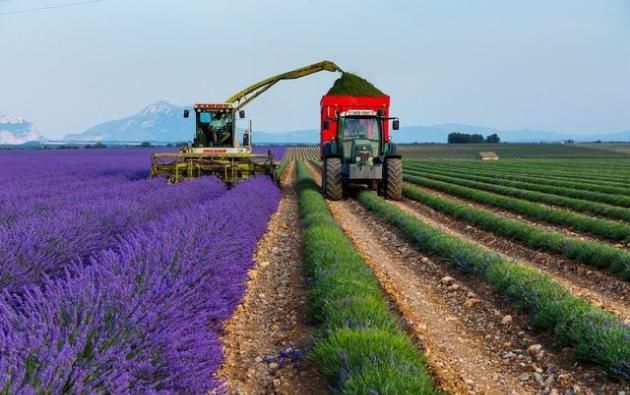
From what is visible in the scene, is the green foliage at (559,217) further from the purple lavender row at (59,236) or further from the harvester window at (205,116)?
the harvester window at (205,116)

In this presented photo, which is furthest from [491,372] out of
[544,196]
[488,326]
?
[544,196]

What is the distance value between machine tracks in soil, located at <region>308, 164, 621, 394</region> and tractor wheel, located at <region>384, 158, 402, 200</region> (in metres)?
7.83

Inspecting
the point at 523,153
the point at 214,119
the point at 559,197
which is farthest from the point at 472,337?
the point at 523,153

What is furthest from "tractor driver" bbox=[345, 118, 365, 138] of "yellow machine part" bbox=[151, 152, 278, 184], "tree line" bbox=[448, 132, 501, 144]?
"tree line" bbox=[448, 132, 501, 144]

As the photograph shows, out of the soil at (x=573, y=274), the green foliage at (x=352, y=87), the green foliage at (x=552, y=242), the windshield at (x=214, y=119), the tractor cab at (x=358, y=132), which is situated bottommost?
the soil at (x=573, y=274)

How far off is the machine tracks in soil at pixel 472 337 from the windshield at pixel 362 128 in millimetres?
8391

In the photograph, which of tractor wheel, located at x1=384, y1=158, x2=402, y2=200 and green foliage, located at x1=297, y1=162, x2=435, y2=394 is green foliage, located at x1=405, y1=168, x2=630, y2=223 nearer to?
tractor wheel, located at x1=384, y1=158, x2=402, y2=200

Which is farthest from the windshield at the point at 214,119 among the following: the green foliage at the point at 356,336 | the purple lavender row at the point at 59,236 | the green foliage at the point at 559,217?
the green foliage at the point at 356,336

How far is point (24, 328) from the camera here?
2.86m

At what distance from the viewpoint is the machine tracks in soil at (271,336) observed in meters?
4.12

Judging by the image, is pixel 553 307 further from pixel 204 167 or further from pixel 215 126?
pixel 215 126

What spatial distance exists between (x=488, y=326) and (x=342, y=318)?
5.21ft

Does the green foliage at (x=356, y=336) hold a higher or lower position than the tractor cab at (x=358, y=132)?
lower

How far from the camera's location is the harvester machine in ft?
57.3
